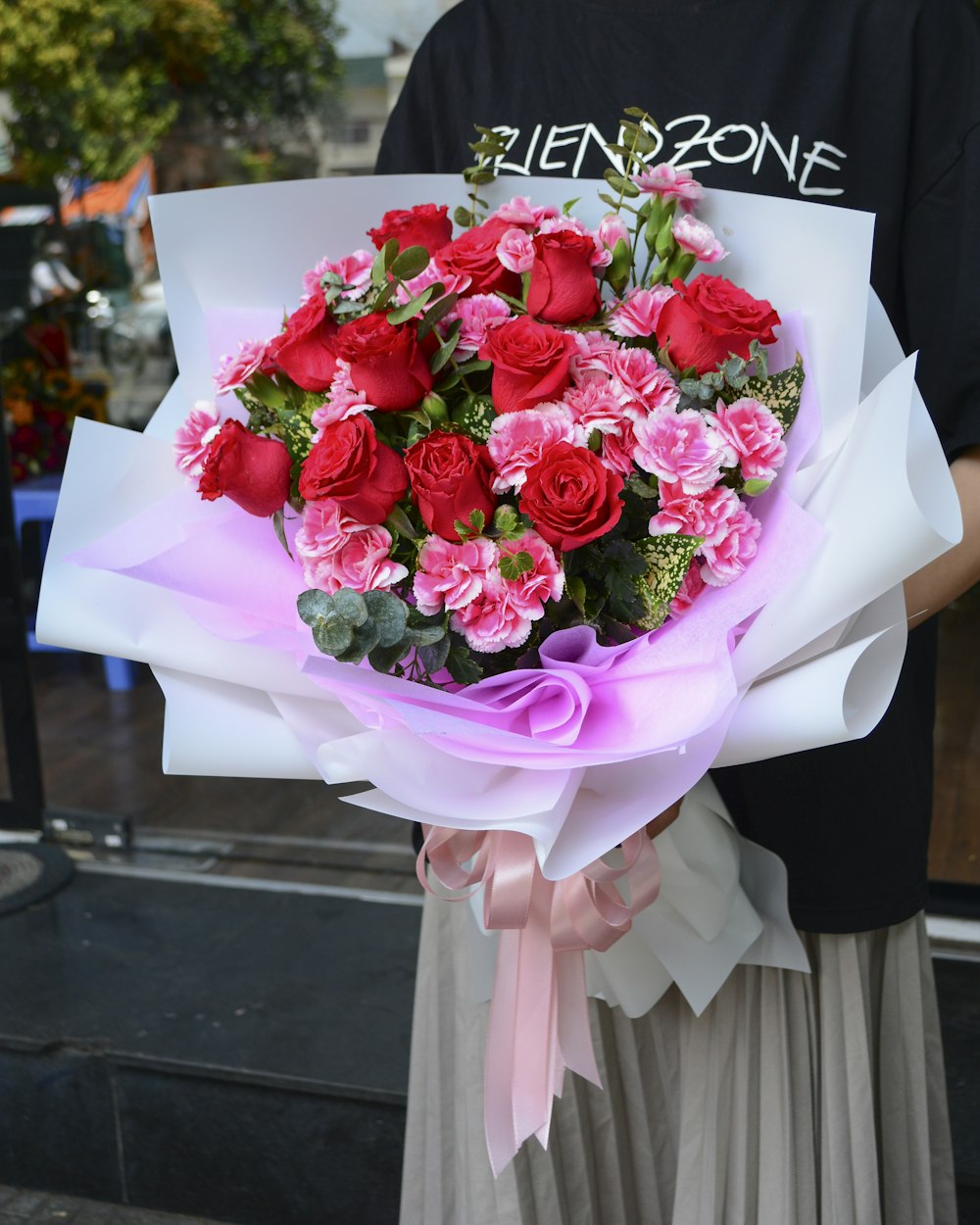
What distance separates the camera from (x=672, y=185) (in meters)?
1.04

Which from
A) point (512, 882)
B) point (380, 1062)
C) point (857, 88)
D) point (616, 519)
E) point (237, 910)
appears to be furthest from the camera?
point (237, 910)

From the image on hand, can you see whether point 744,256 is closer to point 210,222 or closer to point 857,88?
point 857,88

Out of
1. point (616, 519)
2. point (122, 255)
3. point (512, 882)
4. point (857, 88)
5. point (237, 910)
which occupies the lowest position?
point (237, 910)

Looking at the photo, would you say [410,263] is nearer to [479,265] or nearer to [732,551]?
[479,265]

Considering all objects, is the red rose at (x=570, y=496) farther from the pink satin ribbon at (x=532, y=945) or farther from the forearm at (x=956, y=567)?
the forearm at (x=956, y=567)

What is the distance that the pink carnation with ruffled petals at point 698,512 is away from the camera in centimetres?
93

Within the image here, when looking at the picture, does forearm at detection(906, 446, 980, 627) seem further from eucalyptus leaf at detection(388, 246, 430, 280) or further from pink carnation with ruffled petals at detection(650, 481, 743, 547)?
eucalyptus leaf at detection(388, 246, 430, 280)

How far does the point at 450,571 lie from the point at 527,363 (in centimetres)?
16

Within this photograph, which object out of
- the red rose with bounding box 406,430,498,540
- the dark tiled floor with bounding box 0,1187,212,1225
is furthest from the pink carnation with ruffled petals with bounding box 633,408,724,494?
the dark tiled floor with bounding box 0,1187,212,1225

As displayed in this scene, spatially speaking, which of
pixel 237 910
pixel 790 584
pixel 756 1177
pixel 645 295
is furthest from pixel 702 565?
pixel 237 910

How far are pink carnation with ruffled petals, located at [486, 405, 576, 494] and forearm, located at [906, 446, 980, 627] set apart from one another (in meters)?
0.42

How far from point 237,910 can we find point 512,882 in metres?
2.11

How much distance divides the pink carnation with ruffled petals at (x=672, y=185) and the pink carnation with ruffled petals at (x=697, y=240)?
2cm

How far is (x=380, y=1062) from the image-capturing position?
233cm
